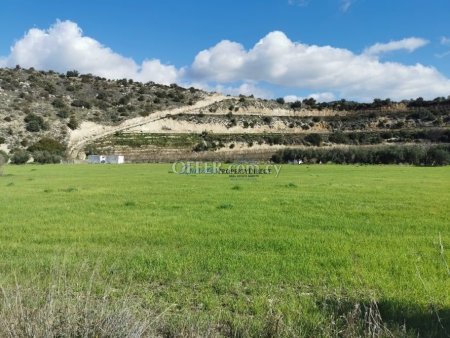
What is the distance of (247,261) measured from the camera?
903 centimetres

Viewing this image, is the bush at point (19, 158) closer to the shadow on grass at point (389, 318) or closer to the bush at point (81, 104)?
the bush at point (81, 104)

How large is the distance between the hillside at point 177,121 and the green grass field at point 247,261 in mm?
55073

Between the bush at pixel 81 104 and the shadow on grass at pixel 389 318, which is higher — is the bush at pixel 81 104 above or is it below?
above

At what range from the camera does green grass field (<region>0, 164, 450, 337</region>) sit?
603 centimetres

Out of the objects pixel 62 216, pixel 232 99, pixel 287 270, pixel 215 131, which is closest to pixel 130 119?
pixel 215 131

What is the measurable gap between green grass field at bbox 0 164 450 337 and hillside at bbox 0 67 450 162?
181 feet

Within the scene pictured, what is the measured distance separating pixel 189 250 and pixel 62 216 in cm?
659

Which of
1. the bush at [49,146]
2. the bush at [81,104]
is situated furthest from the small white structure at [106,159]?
the bush at [81,104]

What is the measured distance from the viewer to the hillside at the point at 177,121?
8069 cm

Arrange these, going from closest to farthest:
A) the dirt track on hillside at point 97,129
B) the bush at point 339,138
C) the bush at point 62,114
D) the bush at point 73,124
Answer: the dirt track on hillside at point 97,129 → the bush at point 73,124 → the bush at point 62,114 → the bush at point 339,138

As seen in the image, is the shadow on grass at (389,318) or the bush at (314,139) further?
the bush at (314,139)

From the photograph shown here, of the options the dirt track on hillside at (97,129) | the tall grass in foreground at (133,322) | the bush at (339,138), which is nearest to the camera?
the tall grass in foreground at (133,322)

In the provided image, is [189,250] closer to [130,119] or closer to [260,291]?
[260,291]

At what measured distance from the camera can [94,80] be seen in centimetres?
11519
